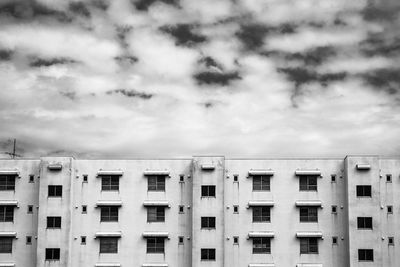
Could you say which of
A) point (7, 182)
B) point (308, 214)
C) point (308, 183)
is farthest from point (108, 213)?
point (308, 183)

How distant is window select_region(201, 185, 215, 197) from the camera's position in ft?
186

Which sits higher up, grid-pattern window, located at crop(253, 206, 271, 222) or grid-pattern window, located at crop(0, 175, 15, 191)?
grid-pattern window, located at crop(0, 175, 15, 191)

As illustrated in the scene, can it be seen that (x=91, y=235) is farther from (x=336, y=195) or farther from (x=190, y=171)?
(x=336, y=195)

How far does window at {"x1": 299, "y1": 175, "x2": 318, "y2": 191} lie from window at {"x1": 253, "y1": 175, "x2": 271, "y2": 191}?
145 inches

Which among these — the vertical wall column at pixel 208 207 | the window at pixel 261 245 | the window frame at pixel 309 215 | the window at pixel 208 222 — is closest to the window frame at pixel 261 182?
the vertical wall column at pixel 208 207

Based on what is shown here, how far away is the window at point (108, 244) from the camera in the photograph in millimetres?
57250

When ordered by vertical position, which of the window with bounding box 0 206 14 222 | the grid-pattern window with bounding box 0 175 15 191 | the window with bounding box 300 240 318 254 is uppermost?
the grid-pattern window with bounding box 0 175 15 191

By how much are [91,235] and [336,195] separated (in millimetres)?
27396

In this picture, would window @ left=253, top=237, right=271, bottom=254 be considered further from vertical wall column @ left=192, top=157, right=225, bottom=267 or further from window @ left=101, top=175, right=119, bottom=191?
window @ left=101, top=175, right=119, bottom=191

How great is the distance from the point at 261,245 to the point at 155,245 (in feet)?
38.0

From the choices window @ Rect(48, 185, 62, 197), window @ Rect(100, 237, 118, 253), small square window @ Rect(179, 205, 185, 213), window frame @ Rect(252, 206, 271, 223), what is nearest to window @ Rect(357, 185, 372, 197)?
window frame @ Rect(252, 206, 271, 223)

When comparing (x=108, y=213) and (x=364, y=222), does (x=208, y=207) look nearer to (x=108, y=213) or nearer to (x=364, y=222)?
(x=108, y=213)

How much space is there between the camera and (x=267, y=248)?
5688cm

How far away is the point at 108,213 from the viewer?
5797cm
